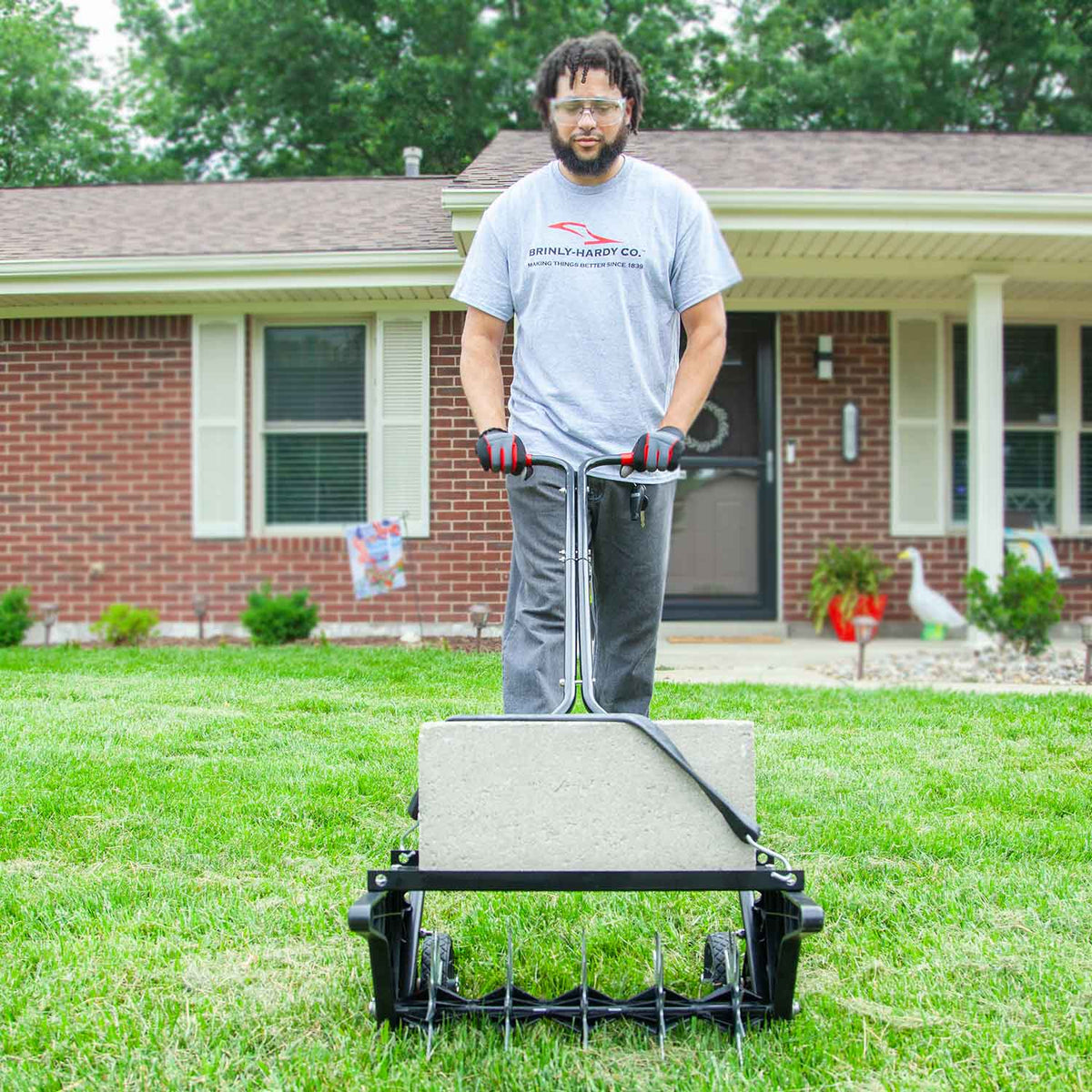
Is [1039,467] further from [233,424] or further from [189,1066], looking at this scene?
[189,1066]

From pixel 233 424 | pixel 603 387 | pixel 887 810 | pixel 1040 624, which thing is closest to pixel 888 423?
pixel 1040 624

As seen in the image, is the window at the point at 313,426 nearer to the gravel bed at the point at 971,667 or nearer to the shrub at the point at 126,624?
the shrub at the point at 126,624

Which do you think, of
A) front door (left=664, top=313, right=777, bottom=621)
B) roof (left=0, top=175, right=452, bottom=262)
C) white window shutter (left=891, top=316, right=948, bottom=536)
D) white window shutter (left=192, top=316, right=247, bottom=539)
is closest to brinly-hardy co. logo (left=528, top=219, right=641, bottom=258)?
roof (left=0, top=175, right=452, bottom=262)

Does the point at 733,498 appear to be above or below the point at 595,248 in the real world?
below

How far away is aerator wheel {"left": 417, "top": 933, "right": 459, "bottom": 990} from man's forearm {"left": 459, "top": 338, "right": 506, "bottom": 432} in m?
0.91

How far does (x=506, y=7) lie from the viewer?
19047 millimetres

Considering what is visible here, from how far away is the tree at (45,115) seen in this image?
677 inches

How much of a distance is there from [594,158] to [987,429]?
5721mm

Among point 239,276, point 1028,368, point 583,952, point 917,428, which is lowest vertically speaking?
point 583,952

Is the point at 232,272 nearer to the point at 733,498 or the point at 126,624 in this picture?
the point at 126,624

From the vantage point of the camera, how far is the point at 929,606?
8.00 m

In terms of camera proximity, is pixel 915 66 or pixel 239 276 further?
pixel 915 66

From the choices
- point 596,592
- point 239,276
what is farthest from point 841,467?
point 596,592

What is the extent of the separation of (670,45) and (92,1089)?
19.0 meters
